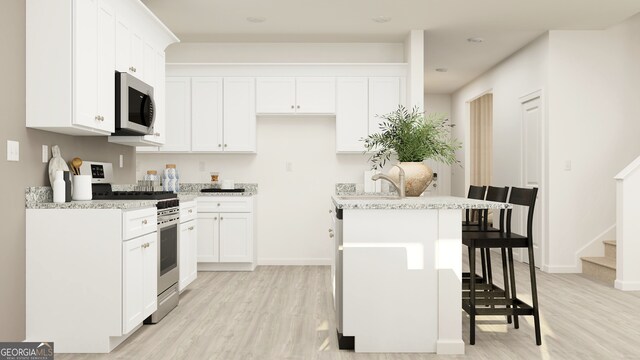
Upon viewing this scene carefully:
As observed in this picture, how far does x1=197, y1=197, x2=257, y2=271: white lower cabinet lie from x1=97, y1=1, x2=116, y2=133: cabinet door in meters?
2.26

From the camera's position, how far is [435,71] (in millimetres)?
7629

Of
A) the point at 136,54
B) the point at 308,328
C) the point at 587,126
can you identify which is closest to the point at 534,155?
the point at 587,126

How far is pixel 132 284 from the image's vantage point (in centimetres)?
299

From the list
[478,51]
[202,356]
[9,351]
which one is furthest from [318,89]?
[9,351]

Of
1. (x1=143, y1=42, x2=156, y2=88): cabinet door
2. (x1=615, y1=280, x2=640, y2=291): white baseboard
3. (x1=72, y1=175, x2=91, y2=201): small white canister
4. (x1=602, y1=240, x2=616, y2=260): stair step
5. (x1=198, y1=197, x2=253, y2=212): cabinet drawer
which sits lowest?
(x1=615, y1=280, x2=640, y2=291): white baseboard

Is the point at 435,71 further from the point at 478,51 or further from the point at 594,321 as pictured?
the point at 594,321

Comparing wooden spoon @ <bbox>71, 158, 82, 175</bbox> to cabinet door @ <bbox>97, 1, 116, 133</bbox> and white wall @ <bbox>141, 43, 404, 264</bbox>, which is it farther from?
white wall @ <bbox>141, 43, 404, 264</bbox>

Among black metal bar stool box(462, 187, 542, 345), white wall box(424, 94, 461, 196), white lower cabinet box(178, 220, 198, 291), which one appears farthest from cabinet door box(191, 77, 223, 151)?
white wall box(424, 94, 461, 196)

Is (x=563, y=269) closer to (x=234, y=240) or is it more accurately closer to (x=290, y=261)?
(x=290, y=261)

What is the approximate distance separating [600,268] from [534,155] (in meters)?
1.53

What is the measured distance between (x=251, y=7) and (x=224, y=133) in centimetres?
159

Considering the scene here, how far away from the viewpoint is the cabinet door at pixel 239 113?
5.72m

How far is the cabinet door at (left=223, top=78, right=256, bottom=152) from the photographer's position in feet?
18.8

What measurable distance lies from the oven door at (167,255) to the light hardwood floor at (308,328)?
0.27 m
